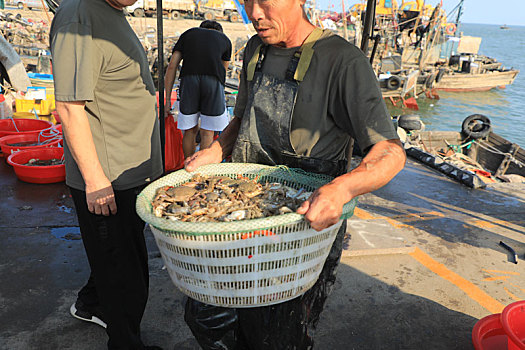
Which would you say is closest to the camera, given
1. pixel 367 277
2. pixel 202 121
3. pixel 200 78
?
pixel 367 277

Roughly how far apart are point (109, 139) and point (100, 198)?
35 centimetres

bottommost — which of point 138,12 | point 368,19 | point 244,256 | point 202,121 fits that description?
point 202,121

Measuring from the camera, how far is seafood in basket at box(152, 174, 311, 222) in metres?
1.68

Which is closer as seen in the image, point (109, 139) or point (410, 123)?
point (109, 139)

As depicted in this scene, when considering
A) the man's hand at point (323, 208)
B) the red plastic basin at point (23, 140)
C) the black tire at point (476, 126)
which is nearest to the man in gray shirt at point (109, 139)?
the man's hand at point (323, 208)

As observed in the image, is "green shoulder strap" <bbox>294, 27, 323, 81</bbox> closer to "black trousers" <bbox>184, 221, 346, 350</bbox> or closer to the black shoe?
"black trousers" <bbox>184, 221, 346, 350</bbox>

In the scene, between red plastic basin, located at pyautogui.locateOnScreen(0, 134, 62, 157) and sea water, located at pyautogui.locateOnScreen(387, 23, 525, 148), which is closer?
red plastic basin, located at pyautogui.locateOnScreen(0, 134, 62, 157)

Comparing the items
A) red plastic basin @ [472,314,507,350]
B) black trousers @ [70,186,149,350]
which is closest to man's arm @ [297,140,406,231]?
black trousers @ [70,186,149,350]

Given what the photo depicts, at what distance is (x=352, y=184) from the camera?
5.14 ft

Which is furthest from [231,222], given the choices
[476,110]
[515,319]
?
[476,110]

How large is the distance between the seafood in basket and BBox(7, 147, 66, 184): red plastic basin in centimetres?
407

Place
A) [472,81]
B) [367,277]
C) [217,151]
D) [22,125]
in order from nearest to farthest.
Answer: [217,151] → [367,277] → [22,125] → [472,81]

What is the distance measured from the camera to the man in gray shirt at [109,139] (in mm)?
1989

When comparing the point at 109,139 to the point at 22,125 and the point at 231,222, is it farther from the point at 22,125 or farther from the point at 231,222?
the point at 22,125
